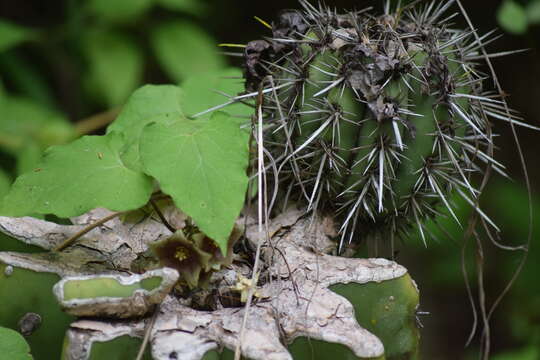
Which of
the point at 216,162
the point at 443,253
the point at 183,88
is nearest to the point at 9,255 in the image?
the point at 216,162

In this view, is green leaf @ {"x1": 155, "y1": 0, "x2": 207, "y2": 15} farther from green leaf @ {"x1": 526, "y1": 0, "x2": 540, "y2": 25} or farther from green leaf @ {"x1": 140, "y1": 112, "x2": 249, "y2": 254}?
green leaf @ {"x1": 140, "y1": 112, "x2": 249, "y2": 254}

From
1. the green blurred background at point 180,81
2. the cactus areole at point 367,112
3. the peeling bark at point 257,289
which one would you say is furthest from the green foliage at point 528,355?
the peeling bark at point 257,289

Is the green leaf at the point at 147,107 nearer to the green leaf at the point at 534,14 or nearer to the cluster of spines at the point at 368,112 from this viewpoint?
the cluster of spines at the point at 368,112

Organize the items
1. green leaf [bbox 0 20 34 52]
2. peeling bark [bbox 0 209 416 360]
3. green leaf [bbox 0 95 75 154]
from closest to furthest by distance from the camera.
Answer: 1. peeling bark [bbox 0 209 416 360]
2. green leaf [bbox 0 95 75 154]
3. green leaf [bbox 0 20 34 52]

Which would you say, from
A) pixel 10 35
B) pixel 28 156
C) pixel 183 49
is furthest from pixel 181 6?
pixel 28 156

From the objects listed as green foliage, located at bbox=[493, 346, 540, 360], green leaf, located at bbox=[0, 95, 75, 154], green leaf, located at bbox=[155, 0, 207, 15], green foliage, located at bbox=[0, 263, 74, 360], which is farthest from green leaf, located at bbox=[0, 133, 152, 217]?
green leaf, located at bbox=[155, 0, 207, 15]

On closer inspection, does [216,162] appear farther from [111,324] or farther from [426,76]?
[426,76]

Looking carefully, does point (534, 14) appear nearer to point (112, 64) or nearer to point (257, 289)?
point (257, 289)
